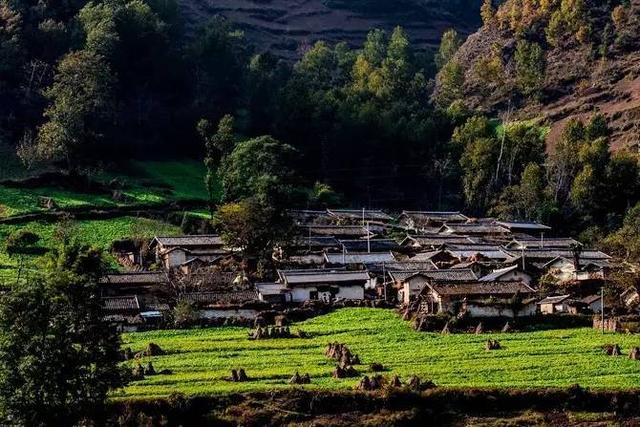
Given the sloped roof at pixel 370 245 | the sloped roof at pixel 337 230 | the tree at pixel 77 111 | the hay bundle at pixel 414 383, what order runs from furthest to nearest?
the tree at pixel 77 111 < the sloped roof at pixel 337 230 < the sloped roof at pixel 370 245 < the hay bundle at pixel 414 383

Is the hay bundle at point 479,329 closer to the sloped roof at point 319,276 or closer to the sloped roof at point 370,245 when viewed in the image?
the sloped roof at point 319,276

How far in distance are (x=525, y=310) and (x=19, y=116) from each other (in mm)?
52085

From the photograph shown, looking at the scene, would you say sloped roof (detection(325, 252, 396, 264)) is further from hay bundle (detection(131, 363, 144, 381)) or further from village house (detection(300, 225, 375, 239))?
hay bundle (detection(131, 363, 144, 381))

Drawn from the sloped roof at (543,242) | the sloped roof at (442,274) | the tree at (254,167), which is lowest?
the sloped roof at (442,274)

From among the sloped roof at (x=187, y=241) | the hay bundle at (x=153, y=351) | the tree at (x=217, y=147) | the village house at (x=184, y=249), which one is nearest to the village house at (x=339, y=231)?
the sloped roof at (x=187, y=241)

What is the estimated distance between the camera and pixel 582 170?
3573 inches

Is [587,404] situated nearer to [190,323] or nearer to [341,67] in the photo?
[190,323]

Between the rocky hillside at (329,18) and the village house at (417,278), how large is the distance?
87998 mm

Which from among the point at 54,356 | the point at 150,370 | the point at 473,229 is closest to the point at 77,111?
the point at 473,229

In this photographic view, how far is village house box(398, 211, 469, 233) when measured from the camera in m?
86.1

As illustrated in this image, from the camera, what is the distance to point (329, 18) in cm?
16350

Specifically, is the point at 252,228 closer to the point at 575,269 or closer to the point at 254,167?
the point at 254,167

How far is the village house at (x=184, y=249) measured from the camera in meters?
69.2

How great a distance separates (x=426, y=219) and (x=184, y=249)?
78.4 feet
